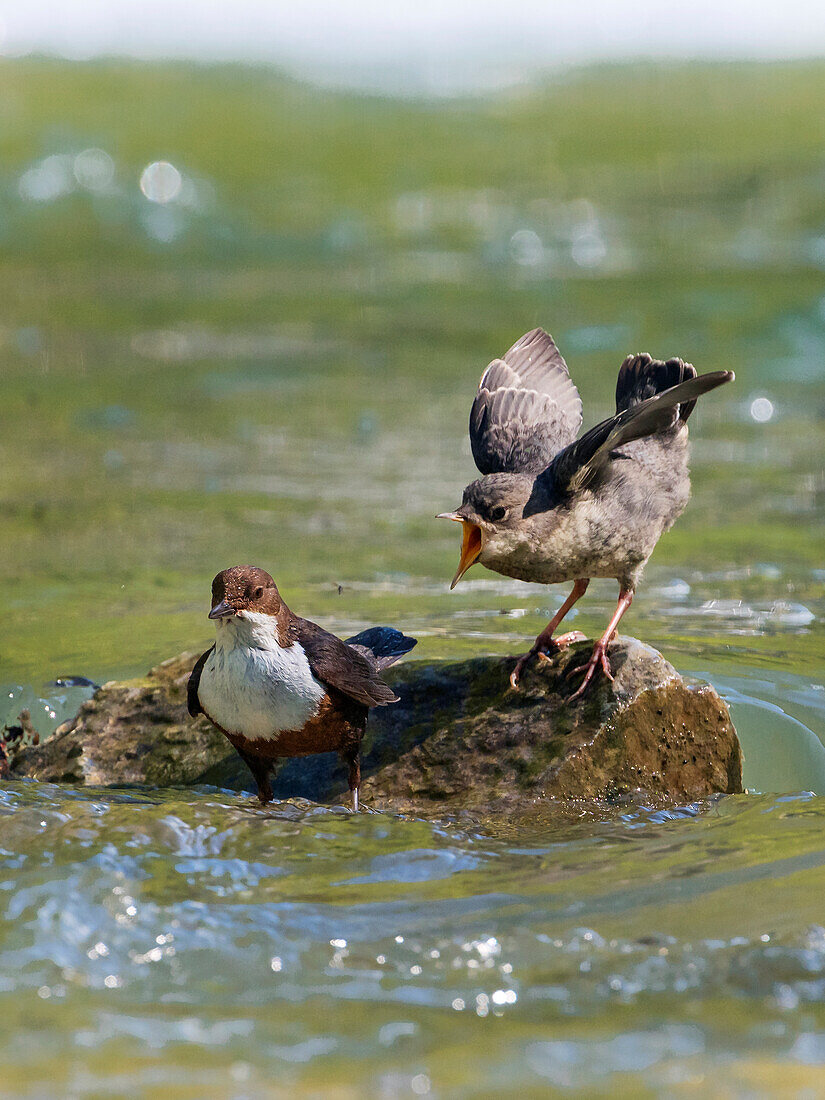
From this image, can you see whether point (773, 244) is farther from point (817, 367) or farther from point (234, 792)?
point (234, 792)

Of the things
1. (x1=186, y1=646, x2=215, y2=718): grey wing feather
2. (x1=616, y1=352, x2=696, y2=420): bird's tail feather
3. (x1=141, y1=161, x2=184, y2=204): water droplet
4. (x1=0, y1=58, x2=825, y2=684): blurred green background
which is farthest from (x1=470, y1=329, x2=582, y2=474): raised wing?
(x1=141, y1=161, x2=184, y2=204): water droplet

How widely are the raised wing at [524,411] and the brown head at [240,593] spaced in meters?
1.40

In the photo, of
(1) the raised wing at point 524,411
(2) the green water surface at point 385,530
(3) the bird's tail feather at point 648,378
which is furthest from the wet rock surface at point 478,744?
(3) the bird's tail feather at point 648,378

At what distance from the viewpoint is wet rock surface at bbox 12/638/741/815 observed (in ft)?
15.3

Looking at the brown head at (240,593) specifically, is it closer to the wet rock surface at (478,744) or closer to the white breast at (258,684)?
the white breast at (258,684)

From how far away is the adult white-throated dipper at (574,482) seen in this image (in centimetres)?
473

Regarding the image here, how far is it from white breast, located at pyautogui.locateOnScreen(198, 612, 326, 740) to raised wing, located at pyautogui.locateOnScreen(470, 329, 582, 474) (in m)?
1.44

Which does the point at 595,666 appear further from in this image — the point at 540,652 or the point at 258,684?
the point at 258,684

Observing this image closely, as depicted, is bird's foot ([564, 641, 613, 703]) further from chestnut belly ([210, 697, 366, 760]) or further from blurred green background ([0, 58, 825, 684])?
blurred green background ([0, 58, 825, 684])

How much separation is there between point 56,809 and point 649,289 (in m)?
12.3

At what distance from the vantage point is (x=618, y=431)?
4.73 metres

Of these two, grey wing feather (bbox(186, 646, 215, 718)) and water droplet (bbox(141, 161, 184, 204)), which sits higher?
water droplet (bbox(141, 161, 184, 204))

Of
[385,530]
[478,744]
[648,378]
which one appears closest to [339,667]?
[478,744]

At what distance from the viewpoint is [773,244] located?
17312 millimetres
